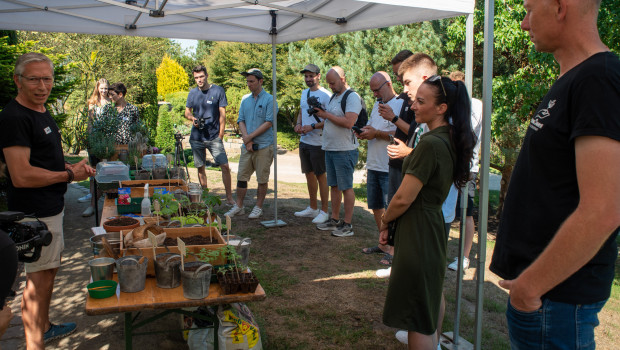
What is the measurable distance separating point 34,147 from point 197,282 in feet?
4.59

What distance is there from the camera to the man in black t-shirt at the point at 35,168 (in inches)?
105

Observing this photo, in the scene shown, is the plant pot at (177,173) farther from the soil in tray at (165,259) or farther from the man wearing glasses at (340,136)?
the soil in tray at (165,259)

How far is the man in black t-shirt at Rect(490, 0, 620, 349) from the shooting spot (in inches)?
47.1

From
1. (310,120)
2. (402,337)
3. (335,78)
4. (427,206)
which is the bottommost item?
(402,337)

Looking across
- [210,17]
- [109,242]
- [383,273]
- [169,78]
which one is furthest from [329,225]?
[169,78]

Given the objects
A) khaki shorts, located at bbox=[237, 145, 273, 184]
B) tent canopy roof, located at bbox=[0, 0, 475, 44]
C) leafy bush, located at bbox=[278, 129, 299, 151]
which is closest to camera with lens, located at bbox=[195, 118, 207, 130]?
khaki shorts, located at bbox=[237, 145, 273, 184]

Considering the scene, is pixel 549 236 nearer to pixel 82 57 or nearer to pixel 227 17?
pixel 227 17

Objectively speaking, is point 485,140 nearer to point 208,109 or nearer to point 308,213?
point 308,213

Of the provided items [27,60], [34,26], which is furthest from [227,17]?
[27,60]

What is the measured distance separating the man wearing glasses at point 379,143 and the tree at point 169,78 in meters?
21.7

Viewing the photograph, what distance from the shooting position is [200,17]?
550 cm

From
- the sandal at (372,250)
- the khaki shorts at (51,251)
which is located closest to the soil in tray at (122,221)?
the khaki shorts at (51,251)

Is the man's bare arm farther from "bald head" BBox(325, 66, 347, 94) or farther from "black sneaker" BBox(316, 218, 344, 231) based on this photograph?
"black sneaker" BBox(316, 218, 344, 231)

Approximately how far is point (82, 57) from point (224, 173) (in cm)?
1161
